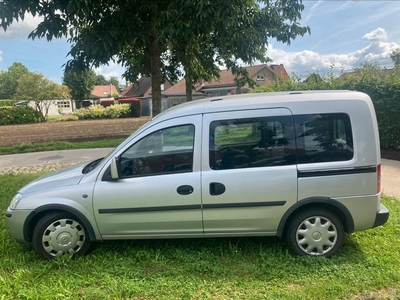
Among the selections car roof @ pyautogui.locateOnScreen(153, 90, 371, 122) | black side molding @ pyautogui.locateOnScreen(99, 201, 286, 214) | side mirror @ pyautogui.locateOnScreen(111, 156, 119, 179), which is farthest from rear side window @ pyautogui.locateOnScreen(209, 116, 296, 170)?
side mirror @ pyautogui.locateOnScreen(111, 156, 119, 179)

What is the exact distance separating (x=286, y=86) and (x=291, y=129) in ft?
35.2

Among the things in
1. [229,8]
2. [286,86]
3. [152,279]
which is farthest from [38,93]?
[152,279]

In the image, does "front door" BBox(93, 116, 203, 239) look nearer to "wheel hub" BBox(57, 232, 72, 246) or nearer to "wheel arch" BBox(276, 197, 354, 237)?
"wheel hub" BBox(57, 232, 72, 246)

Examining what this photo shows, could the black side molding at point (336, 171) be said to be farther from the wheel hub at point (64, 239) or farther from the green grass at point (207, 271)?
the wheel hub at point (64, 239)

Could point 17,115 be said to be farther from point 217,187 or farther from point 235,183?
point 235,183

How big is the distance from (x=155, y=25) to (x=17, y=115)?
26154 millimetres

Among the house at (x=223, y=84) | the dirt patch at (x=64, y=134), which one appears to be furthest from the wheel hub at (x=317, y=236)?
the house at (x=223, y=84)

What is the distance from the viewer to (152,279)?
2.95m

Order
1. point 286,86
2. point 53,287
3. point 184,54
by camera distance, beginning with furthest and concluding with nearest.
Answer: point 286,86 → point 184,54 → point 53,287

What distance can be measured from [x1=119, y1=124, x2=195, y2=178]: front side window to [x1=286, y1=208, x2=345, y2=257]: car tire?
4.50ft

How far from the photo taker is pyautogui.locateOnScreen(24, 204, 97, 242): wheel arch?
3242 mm

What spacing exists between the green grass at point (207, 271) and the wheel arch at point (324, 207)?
0.35m

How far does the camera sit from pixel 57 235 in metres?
3.32

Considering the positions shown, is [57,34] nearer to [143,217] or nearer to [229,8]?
[229,8]
